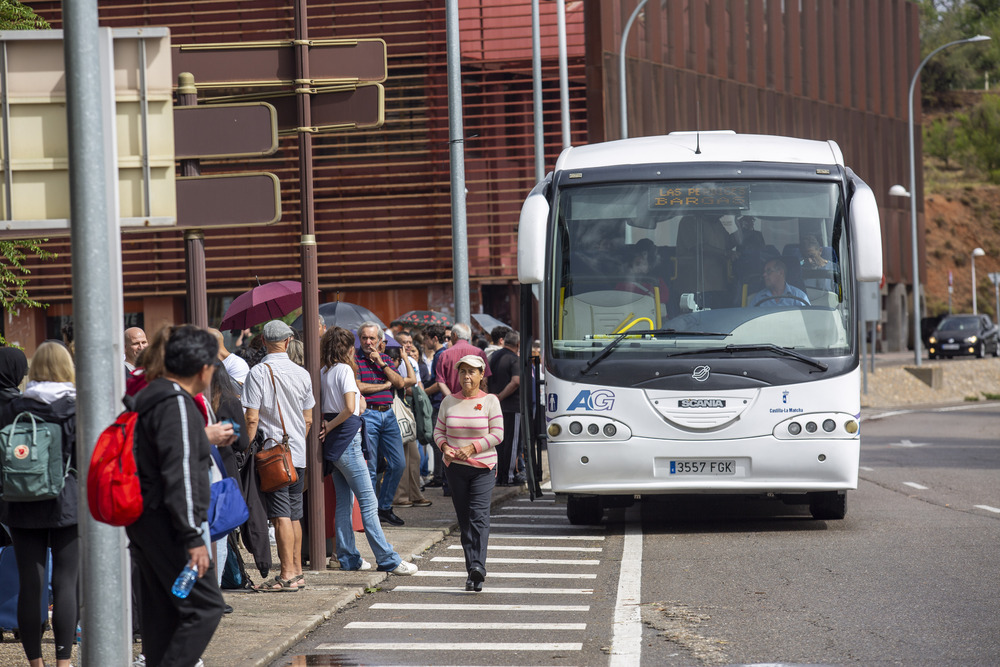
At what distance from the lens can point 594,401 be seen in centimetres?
1189

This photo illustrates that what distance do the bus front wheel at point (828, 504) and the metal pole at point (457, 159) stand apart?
5493 mm

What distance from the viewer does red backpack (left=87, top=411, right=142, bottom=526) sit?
17.0ft

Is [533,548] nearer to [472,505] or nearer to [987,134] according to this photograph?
[472,505]

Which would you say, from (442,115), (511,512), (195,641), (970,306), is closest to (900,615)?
(195,641)

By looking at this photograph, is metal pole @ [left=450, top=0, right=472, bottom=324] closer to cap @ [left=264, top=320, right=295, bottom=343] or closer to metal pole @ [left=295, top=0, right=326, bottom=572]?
metal pole @ [left=295, top=0, right=326, bottom=572]

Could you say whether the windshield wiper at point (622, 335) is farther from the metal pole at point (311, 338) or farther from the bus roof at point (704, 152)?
the metal pole at point (311, 338)

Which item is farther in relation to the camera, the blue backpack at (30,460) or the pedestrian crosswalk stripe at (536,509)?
the pedestrian crosswalk stripe at (536,509)

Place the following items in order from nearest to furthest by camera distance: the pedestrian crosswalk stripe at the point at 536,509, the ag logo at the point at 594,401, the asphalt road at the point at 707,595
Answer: the asphalt road at the point at 707,595
the ag logo at the point at 594,401
the pedestrian crosswalk stripe at the point at 536,509

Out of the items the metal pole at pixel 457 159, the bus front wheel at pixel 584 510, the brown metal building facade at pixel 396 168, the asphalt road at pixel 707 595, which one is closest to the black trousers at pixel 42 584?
the asphalt road at pixel 707 595

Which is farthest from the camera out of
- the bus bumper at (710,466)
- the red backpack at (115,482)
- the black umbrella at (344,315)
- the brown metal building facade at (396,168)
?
the brown metal building facade at (396,168)

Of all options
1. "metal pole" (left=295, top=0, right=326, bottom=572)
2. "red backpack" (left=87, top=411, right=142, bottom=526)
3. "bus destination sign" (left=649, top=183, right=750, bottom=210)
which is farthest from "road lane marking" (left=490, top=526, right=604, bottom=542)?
"red backpack" (left=87, top=411, right=142, bottom=526)

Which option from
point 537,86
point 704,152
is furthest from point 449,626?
point 537,86

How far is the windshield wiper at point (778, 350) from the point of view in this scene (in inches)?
462

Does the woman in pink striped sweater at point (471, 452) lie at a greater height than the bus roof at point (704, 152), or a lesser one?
lesser
